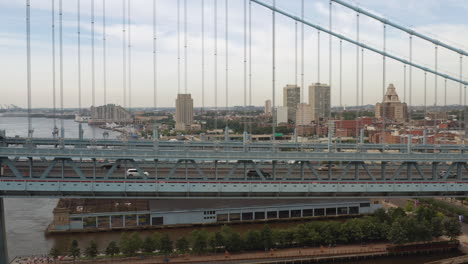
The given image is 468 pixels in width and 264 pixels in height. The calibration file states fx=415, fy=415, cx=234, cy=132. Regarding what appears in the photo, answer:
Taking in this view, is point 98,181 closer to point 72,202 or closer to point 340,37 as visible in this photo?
point 72,202

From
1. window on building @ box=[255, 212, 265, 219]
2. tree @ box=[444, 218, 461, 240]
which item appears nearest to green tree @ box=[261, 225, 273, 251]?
window on building @ box=[255, 212, 265, 219]

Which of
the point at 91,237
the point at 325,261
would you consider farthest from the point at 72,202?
the point at 325,261

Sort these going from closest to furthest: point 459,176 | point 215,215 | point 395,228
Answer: point 459,176 → point 395,228 → point 215,215

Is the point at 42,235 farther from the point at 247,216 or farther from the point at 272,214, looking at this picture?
the point at 272,214

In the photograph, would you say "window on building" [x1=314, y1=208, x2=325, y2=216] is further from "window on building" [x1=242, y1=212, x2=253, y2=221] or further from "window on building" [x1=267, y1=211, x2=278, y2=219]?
"window on building" [x1=242, y1=212, x2=253, y2=221]

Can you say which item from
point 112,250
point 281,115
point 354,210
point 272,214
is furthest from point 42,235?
point 281,115

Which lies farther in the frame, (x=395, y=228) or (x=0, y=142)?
(x=395, y=228)

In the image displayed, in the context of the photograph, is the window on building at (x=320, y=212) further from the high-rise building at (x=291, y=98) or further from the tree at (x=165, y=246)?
the high-rise building at (x=291, y=98)
